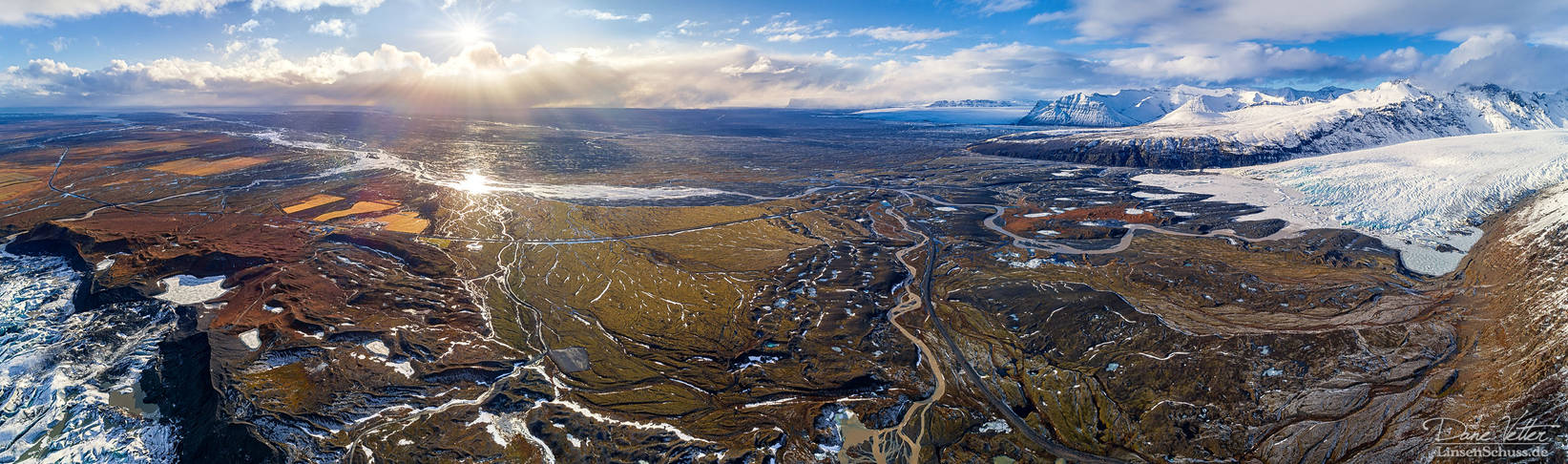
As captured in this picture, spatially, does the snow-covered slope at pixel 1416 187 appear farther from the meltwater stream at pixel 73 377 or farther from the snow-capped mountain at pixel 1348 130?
the meltwater stream at pixel 73 377

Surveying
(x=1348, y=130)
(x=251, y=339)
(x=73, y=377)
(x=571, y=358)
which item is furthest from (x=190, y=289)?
(x=1348, y=130)

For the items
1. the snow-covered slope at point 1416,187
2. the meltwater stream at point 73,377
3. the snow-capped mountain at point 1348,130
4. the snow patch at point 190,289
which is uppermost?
the snow-capped mountain at point 1348,130

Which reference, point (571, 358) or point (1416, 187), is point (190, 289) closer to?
point (571, 358)

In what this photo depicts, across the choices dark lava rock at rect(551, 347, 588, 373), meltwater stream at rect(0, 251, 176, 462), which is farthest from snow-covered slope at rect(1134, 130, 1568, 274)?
meltwater stream at rect(0, 251, 176, 462)

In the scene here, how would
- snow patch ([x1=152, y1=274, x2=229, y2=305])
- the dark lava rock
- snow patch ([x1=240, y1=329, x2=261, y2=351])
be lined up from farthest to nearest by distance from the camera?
snow patch ([x1=152, y1=274, x2=229, y2=305]), snow patch ([x1=240, y1=329, x2=261, y2=351]), the dark lava rock

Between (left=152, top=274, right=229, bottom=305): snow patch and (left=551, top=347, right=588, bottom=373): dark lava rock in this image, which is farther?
(left=152, top=274, right=229, bottom=305): snow patch

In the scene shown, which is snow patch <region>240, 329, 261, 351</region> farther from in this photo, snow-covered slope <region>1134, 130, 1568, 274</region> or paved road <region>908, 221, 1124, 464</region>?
snow-covered slope <region>1134, 130, 1568, 274</region>

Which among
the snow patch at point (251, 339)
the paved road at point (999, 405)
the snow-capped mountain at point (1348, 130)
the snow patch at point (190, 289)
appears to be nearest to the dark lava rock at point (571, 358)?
the snow patch at point (251, 339)
